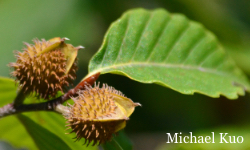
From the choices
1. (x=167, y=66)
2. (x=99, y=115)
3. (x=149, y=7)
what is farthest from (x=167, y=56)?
(x=149, y=7)

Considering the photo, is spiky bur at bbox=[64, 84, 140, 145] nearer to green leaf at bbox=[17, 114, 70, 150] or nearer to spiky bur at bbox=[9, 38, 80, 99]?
spiky bur at bbox=[9, 38, 80, 99]

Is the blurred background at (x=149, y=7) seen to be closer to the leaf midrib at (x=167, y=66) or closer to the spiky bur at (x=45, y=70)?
the leaf midrib at (x=167, y=66)

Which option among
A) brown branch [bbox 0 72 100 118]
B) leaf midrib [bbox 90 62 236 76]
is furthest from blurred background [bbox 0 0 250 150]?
brown branch [bbox 0 72 100 118]

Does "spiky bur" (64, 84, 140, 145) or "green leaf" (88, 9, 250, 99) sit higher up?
"green leaf" (88, 9, 250, 99)

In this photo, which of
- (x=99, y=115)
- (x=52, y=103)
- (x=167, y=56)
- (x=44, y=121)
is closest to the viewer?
(x=99, y=115)

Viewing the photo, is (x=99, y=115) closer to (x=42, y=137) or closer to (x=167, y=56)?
(x=42, y=137)
